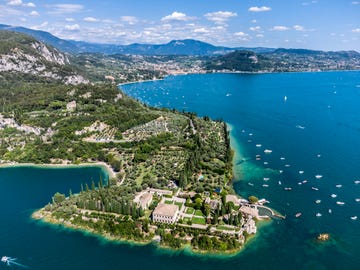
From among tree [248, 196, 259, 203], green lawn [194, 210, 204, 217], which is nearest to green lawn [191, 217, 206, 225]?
green lawn [194, 210, 204, 217]

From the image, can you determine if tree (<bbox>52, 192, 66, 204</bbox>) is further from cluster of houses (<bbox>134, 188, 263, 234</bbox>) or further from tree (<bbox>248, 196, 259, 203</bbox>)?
tree (<bbox>248, 196, 259, 203</bbox>)

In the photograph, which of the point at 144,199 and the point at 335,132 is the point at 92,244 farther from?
the point at 335,132

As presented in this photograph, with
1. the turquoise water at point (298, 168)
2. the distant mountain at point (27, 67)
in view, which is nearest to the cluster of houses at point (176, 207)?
the turquoise water at point (298, 168)

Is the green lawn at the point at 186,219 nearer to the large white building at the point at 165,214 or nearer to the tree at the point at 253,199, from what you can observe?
the large white building at the point at 165,214

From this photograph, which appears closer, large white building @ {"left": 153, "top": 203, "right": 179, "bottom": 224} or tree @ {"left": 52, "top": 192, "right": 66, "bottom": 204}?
large white building @ {"left": 153, "top": 203, "right": 179, "bottom": 224}

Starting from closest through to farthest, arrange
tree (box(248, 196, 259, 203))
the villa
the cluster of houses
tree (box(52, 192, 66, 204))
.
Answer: the cluster of houses < the villa < tree (box(248, 196, 259, 203)) < tree (box(52, 192, 66, 204))

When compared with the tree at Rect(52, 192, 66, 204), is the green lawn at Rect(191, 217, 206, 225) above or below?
below

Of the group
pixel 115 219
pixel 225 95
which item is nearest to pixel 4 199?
pixel 115 219

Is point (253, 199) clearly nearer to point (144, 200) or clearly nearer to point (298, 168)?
point (144, 200)

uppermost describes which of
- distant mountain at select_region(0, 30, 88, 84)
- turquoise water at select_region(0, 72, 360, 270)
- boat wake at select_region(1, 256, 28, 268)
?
distant mountain at select_region(0, 30, 88, 84)

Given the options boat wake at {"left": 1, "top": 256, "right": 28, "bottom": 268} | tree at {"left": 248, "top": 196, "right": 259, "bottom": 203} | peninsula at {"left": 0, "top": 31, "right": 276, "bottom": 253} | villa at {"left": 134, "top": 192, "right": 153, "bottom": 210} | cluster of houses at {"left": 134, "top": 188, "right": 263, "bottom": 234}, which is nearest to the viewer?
boat wake at {"left": 1, "top": 256, "right": 28, "bottom": 268}
